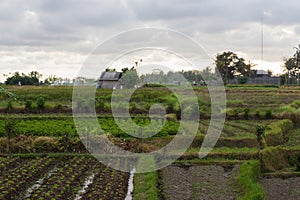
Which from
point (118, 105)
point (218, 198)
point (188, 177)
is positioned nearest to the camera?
point (218, 198)

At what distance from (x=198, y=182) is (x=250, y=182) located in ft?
5.75

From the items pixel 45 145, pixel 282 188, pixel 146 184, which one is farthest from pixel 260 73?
pixel 146 184

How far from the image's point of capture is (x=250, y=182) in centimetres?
1253

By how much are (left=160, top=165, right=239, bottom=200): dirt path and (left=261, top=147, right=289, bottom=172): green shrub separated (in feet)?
3.50

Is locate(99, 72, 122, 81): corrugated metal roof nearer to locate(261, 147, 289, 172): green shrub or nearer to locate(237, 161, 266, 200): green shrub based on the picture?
locate(261, 147, 289, 172): green shrub

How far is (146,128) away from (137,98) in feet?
50.8

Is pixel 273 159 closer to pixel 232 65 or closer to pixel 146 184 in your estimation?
pixel 146 184

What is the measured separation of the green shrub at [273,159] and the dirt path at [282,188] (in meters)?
1.34

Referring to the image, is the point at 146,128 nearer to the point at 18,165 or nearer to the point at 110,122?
the point at 110,122

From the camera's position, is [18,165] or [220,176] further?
[18,165]

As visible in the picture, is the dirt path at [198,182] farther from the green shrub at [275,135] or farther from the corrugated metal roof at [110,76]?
the corrugated metal roof at [110,76]

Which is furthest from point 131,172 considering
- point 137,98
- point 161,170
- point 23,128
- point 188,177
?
point 137,98

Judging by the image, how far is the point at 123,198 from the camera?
1199cm

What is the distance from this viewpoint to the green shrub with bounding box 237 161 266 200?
1070 centimetres
